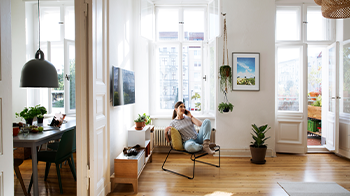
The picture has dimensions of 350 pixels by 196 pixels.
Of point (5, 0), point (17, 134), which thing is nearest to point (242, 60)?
point (5, 0)

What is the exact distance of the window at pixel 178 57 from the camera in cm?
453

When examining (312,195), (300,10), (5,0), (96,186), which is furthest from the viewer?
(300,10)

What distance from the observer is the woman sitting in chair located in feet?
10.3

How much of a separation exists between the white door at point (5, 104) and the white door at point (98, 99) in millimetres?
836

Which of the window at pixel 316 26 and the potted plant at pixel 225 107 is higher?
the window at pixel 316 26

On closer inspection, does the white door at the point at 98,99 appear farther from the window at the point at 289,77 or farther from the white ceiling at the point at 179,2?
the window at the point at 289,77

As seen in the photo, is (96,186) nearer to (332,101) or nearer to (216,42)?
(216,42)

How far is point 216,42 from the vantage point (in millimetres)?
4094

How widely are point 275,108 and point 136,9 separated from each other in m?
3.72

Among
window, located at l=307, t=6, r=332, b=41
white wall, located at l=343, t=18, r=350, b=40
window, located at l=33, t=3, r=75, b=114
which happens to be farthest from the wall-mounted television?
white wall, located at l=343, t=18, r=350, b=40

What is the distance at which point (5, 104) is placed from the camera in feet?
4.25

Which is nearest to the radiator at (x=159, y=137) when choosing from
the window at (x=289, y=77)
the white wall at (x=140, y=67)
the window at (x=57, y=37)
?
the white wall at (x=140, y=67)

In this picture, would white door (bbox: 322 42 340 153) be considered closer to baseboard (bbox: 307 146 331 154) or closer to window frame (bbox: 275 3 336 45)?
baseboard (bbox: 307 146 331 154)

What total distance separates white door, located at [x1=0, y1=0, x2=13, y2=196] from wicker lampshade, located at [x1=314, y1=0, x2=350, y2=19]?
322 centimetres
